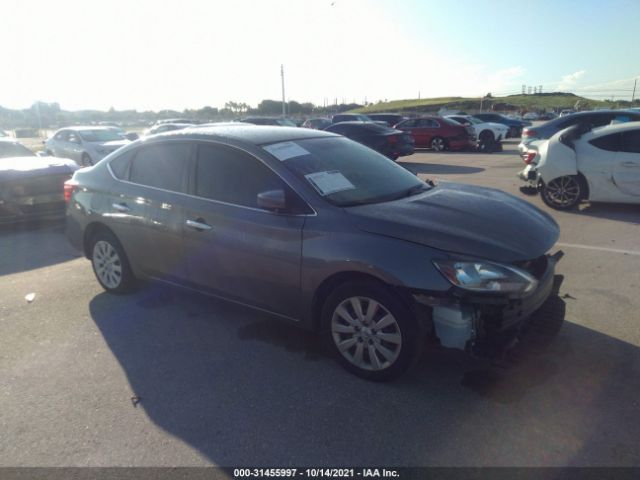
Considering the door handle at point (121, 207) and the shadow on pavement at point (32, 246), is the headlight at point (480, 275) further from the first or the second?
the shadow on pavement at point (32, 246)

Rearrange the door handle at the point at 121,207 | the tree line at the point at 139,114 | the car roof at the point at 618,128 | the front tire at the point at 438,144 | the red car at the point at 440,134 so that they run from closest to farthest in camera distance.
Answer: the door handle at the point at 121,207 → the car roof at the point at 618,128 → the red car at the point at 440,134 → the front tire at the point at 438,144 → the tree line at the point at 139,114

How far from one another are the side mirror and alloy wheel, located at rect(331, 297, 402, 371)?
2.58 ft

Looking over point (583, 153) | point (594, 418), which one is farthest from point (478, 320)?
point (583, 153)

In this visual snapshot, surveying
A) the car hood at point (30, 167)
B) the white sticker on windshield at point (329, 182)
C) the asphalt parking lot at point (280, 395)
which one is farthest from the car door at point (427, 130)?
the white sticker on windshield at point (329, 182)

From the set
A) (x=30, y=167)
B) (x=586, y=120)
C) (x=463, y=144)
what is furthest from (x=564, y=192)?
(x=463, y=144)

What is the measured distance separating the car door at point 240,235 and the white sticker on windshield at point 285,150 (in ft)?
0.44

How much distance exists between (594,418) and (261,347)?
2.25 meters

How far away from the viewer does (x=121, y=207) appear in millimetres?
4375

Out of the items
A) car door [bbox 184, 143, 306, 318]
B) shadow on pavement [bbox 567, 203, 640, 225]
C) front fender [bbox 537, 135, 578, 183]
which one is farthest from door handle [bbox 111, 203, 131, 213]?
shadow on pavement [bbox 567, 203, 640, 225]

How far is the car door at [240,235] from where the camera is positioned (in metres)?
3.29

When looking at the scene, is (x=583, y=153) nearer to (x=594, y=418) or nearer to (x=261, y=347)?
(x=594, y=418)

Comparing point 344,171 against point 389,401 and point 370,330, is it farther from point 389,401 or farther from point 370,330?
point 389,401

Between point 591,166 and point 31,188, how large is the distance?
906cm

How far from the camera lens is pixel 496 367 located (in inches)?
108
